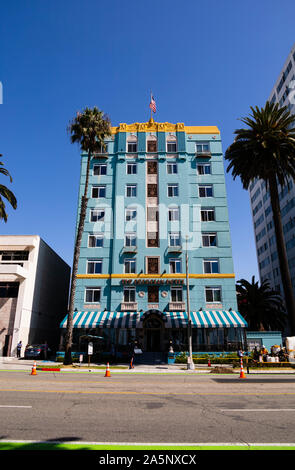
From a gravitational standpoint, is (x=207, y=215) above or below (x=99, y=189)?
below

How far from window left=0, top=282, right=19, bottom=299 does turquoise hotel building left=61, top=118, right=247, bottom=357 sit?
6.77 meters

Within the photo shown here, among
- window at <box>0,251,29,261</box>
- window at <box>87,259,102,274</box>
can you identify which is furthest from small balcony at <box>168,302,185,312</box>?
window at <box>0,251,29,261</box>

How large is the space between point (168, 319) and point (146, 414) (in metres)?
23.0

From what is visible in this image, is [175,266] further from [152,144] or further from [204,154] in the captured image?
[152,144]

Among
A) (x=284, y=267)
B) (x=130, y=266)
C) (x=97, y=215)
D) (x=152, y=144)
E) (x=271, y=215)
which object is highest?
(x=271, y=215)

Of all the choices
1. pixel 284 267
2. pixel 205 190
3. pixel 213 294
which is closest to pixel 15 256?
pixel 213 294

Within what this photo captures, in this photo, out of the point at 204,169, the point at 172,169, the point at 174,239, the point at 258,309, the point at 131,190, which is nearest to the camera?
the point at 174,239

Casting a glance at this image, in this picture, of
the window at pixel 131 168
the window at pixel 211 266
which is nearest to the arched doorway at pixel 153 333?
the window at pixel 211 266

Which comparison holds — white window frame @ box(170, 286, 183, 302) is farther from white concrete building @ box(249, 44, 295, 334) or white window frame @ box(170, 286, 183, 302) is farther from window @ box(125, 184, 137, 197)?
white concrete building @ box(249, 44, 295, 334)

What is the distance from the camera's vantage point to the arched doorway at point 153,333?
3319 centimetres

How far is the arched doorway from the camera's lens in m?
33.2

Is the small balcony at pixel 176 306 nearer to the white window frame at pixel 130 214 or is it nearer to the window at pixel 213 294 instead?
the window at pixel 213 294

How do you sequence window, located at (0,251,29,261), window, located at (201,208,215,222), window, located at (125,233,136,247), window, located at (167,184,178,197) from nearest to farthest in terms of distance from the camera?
window, located at (0,251,29,261) → window, located at (125,233,136,247) → window, located at (201,208,215,222) → window, located at (167,184,178,197)

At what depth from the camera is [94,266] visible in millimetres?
36031
